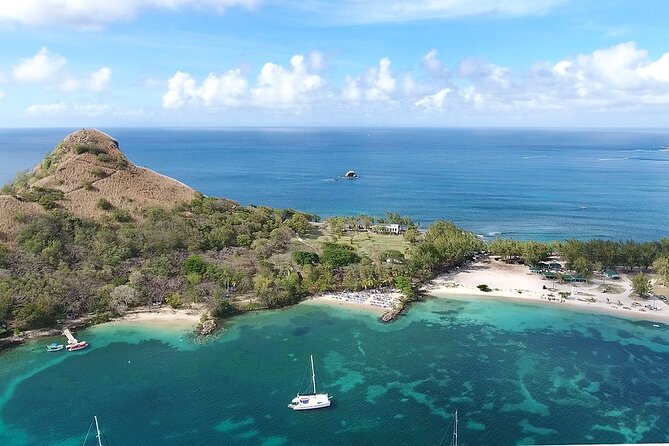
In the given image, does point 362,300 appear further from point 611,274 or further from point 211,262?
point 611,274

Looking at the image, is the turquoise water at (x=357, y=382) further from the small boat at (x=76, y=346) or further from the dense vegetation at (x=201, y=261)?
the dense vegetation at (x=201, y=261)

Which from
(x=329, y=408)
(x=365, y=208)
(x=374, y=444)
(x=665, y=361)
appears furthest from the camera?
(x=365, y=208)

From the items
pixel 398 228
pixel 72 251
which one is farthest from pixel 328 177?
pixel 72 251

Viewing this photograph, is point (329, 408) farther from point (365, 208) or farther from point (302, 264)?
point (365, 208)

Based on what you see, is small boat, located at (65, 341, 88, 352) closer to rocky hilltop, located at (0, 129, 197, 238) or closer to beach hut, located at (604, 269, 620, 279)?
rocky hilltop, located at (0, 129, 197, 238)

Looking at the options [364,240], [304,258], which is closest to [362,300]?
[304,258]
